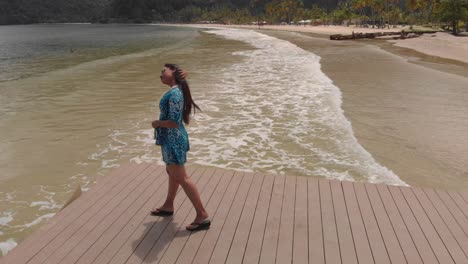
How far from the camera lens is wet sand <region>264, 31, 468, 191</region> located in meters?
9.99

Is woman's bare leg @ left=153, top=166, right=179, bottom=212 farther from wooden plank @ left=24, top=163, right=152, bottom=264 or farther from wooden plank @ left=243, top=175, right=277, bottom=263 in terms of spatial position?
wooden plank @ left=243, top=175, right=277, bottom=263

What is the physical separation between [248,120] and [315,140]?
3.45 m

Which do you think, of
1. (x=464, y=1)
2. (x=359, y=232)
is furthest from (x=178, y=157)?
(x=464, y=1)

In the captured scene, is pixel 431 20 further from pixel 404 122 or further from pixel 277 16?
pixel 404 122

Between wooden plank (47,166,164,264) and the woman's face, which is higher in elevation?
the woman's face

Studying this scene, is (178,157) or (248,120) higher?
(178,157)

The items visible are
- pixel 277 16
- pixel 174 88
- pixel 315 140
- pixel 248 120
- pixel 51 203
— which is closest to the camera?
pixel 174 88

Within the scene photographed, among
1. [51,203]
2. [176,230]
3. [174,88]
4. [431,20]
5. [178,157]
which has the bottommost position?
[51,203]

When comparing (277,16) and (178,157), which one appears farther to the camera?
(277,16)

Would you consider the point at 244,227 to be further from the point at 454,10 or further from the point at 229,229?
the point at 454,10

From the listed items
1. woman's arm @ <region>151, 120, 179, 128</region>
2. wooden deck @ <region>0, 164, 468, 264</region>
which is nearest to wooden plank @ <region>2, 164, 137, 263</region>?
wooden deck @ <region>0, 164, 468, 264</region>

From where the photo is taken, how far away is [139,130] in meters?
14.1

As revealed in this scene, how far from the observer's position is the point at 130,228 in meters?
5.73

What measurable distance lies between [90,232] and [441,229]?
17.2ft
